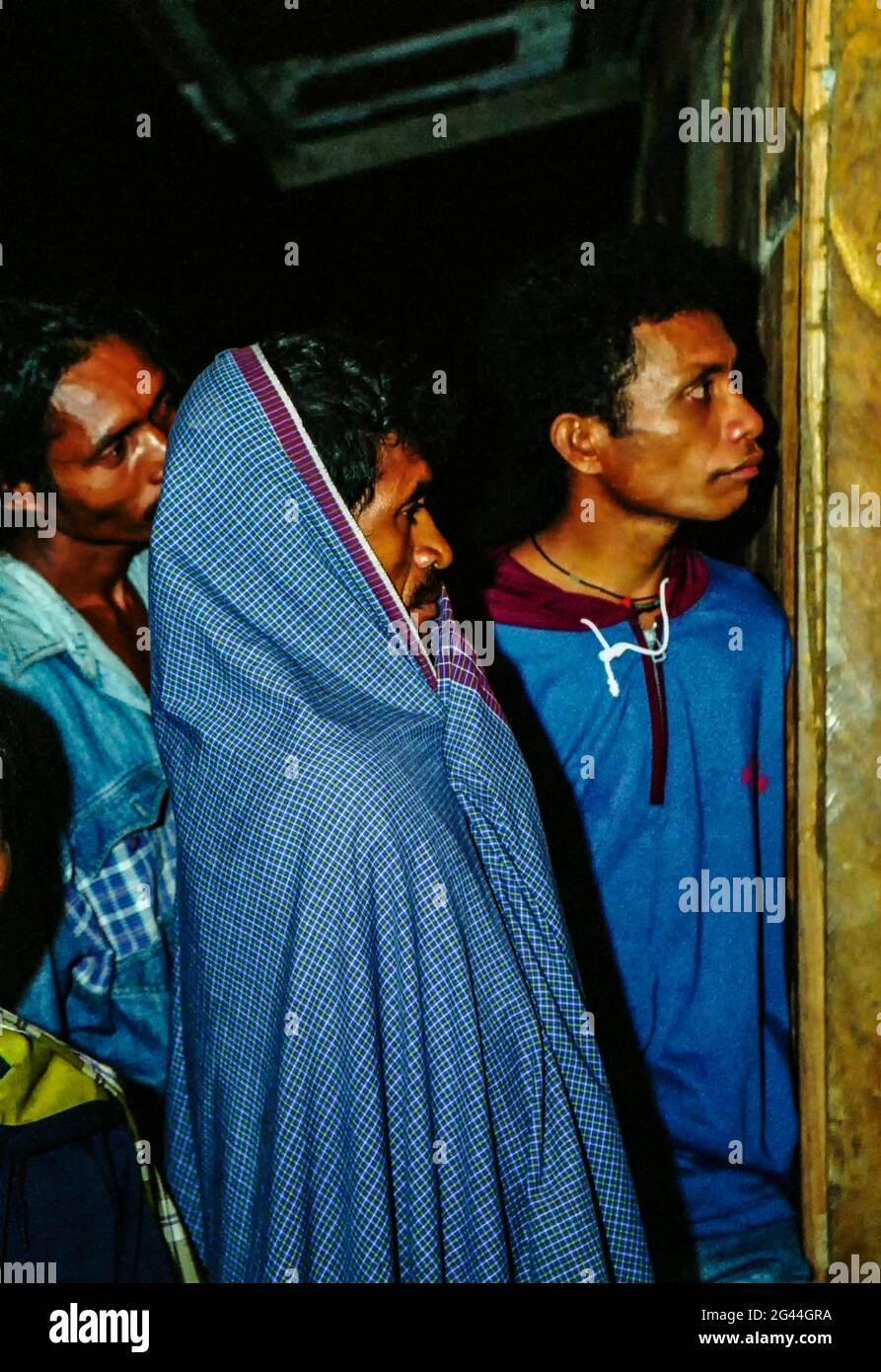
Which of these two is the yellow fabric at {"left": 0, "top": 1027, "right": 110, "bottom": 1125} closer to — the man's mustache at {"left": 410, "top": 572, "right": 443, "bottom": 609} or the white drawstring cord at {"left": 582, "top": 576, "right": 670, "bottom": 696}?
the man's mustache at {"left": 410, "top": 572, "right": 443, "bottom": 609}

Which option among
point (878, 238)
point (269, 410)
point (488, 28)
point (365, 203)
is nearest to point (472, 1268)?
point (269, 410)

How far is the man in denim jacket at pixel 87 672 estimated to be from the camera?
2.23 metres

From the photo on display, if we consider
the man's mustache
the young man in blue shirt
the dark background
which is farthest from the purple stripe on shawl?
the dark background

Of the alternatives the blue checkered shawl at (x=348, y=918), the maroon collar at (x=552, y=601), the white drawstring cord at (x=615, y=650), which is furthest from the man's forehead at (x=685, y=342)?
the blue checkered shawl at (x=348, y=918)

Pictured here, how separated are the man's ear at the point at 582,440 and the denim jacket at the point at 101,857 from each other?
96 centimetres

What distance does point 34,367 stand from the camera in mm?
2471

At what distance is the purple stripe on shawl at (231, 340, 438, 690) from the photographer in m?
1.69

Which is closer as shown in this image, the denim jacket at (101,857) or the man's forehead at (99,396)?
the denim jacket at (101,857)

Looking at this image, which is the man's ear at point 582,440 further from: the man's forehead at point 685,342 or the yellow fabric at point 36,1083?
the yellow fabric at point 36,1083

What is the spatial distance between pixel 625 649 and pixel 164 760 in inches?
34.6

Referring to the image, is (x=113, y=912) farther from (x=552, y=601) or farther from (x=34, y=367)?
(x=34, y=367)

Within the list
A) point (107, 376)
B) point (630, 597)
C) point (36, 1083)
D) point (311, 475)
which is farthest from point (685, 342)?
point (36, 1083)

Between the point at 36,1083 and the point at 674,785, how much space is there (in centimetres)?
118

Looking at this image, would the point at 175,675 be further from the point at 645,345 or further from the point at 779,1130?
the point at 779,1130
